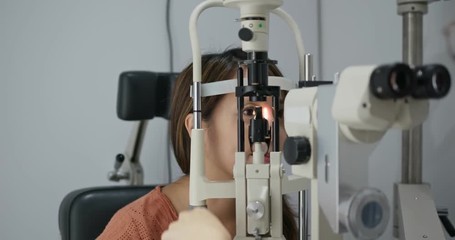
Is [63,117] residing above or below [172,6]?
below

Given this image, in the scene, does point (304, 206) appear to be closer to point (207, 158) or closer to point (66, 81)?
point (207, 158)

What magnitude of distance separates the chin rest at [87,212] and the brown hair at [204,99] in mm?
255

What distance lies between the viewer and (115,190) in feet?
5.24

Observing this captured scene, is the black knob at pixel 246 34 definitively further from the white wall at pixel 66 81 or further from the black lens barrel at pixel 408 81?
the white wall at pixel 66 81

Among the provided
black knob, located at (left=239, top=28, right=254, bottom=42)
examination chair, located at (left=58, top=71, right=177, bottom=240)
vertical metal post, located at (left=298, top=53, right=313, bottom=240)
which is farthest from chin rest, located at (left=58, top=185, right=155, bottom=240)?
black knob, located at (left=239, top=28, right=254, bottom=42)

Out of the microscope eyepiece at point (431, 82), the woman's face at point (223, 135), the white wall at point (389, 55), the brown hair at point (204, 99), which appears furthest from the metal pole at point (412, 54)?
the microscope eyepiece at point (431, 82)

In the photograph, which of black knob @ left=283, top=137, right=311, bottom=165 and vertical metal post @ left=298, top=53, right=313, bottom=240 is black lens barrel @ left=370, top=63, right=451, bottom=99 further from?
vertical metal post @ left=298, top=53, right=313, bottom=240

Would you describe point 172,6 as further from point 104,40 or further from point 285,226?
point 285,226

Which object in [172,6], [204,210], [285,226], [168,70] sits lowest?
[285,226]

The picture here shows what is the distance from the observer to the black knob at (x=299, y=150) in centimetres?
78

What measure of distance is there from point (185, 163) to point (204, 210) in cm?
45

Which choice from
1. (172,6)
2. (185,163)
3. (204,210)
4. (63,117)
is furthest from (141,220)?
(172,6)

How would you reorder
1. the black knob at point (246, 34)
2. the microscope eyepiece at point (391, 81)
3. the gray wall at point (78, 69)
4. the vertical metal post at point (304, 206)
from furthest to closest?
1. the gray wall at point (78, 69)
2. the vertical metal post at point (304, 206)
3. the black knob at point (246, 34)
4. the microscope eyepiece at point (391, 81)

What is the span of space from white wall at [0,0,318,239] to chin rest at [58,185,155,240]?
50 cm
